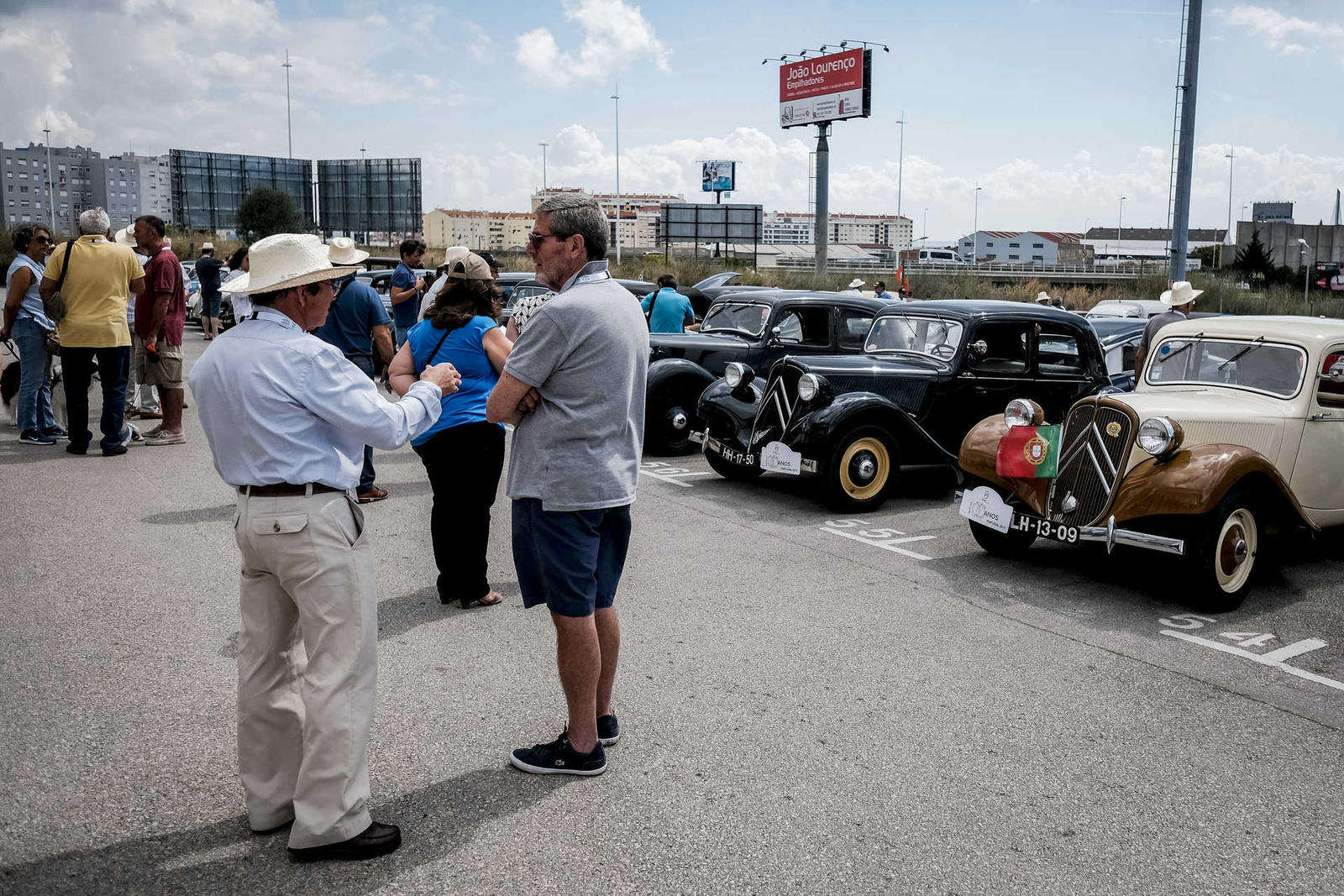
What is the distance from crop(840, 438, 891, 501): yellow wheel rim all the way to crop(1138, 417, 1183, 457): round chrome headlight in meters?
2.71

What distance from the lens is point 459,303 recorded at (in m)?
5.38

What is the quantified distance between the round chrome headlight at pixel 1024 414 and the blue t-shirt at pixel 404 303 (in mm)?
6487

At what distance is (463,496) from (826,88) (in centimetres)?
4607

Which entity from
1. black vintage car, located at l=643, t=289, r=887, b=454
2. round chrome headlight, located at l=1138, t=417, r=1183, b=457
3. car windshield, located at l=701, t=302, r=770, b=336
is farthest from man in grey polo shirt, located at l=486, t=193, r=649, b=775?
car windshield, located at l=701, t=302, r=770, b=336

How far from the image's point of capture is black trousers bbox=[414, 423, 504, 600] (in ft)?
18.3

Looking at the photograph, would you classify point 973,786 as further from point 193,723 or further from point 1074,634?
point 193,723

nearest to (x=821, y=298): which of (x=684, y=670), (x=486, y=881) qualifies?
(x=684, y=670)

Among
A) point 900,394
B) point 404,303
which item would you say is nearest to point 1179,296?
point 900,394

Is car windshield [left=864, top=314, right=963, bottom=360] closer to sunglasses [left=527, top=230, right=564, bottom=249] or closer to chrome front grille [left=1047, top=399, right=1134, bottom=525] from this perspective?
chrome front grille [left=1047, top=399, right=1134, bottom=525]

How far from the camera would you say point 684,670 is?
190 inches

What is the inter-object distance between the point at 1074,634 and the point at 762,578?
181 cm

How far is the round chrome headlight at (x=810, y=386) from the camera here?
8.60 metres

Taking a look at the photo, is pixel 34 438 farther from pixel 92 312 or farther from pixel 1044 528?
pixel 1044 528

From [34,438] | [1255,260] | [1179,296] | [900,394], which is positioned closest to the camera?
[900,394]
